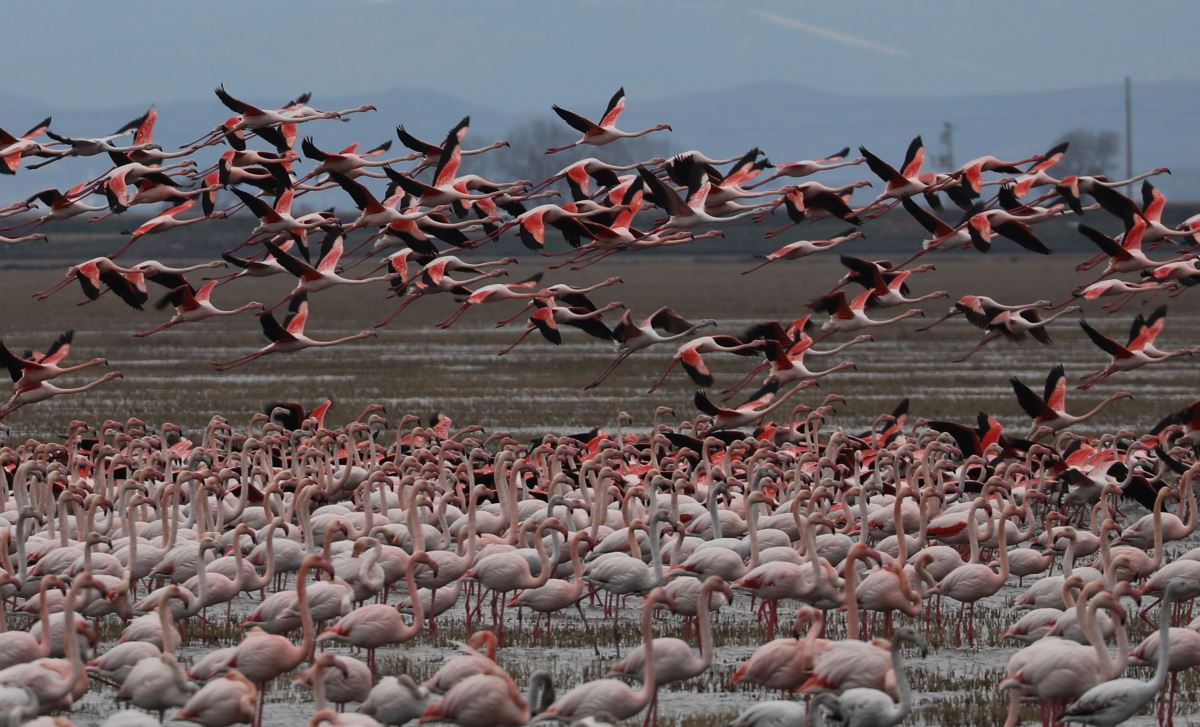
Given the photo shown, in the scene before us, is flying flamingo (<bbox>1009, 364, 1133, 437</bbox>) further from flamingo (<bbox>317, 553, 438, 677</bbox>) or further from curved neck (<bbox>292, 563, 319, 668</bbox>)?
curved neck (<bbox>292, 563, 319, 668</bbox>)

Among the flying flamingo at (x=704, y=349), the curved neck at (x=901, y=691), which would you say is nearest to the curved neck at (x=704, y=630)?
the curved neck at (x=901, y=691)

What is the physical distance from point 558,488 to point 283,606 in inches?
234

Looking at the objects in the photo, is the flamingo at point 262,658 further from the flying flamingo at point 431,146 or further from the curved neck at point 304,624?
the flying flamingo at point 431,146

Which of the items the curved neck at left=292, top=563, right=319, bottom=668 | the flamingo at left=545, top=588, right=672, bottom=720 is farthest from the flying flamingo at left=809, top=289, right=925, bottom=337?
the flamingo at left=545, top=588, right=672, bottom=720

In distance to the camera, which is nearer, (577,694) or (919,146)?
(577,694)

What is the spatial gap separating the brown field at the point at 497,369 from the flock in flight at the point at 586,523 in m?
2.82

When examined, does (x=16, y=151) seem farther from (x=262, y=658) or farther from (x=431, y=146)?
(x=262, y=658)

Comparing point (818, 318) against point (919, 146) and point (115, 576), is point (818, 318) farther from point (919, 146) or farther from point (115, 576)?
point (115, 576)

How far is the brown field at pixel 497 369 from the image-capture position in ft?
92.7

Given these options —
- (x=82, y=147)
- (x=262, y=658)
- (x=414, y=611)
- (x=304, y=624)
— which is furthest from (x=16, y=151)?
(x=262, y=658)

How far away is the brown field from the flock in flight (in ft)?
9.24

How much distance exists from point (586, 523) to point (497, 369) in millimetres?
19898

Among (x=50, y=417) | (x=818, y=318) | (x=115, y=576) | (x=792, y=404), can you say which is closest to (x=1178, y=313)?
(x=818, y=318)

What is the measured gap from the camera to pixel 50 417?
27.5 m
